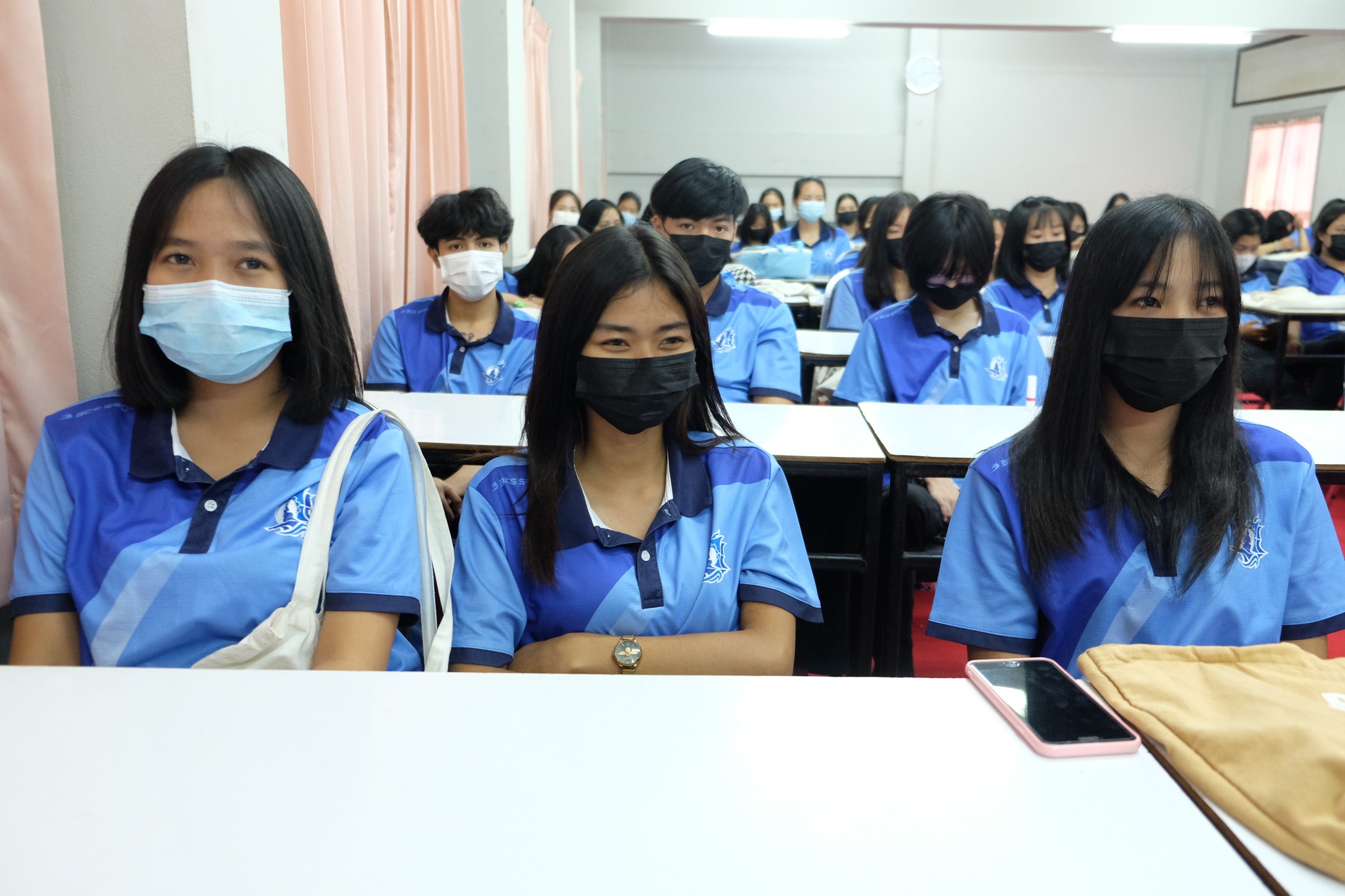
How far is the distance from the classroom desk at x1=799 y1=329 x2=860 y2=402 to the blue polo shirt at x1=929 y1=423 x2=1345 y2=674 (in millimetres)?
2086

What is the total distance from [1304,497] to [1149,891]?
0.94 meters

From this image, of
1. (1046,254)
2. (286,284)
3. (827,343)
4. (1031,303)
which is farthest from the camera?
(1031,303)

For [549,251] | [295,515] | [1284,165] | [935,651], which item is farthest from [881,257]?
[1284,165]

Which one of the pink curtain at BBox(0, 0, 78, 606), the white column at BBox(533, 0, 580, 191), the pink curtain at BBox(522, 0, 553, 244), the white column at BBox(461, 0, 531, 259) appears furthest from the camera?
the white column at BBox(533, 0, 580, 191)

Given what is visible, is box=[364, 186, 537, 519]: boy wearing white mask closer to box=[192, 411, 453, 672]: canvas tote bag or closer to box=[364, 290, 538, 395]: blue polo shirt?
box=[364, 290, 538, 395]: blue polo shirt

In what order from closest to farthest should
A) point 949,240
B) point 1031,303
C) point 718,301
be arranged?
point 949,240
point 718,301
point 1031,303

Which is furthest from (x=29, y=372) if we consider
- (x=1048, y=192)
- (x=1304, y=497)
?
(x=1048, y=192)

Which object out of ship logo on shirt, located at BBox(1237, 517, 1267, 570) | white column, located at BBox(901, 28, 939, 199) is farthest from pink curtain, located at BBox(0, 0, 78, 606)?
white column, located at BBox(901, 28, 939, 199)

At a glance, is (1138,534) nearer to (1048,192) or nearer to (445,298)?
(445,298)

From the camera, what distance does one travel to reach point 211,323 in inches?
51.7

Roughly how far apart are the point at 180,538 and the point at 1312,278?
6.46 meters

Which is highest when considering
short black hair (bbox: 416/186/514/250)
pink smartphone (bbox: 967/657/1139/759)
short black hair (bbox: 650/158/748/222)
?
short black hair (bbox: 650/158/748/222)

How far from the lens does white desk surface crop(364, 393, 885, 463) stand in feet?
6.90

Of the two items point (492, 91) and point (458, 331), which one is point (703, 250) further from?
point (492, 91)
